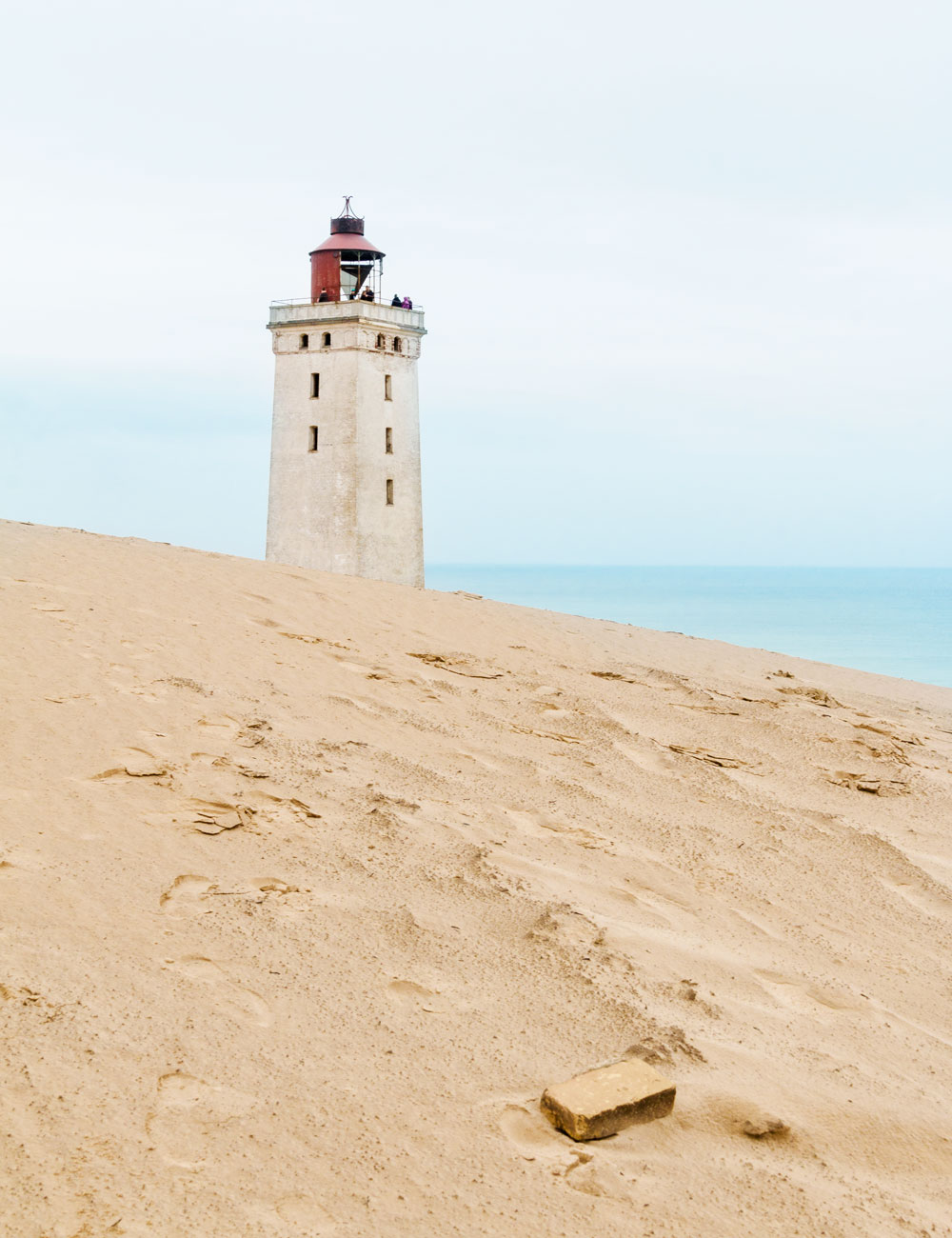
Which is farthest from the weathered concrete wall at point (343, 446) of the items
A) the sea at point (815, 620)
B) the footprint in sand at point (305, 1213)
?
the footprint in sand at point (305, 1213)

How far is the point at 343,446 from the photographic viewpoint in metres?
28.8

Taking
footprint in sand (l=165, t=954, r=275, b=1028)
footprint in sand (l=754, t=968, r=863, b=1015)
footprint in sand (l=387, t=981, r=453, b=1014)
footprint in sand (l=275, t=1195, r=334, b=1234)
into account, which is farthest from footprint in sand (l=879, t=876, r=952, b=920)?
footprint in sand (l=275, t=1195, r=334, b=1234)

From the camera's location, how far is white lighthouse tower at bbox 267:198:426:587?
28844 mm

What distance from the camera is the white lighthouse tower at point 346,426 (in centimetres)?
2884

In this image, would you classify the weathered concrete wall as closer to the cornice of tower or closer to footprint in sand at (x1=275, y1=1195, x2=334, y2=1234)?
the cornice of tower

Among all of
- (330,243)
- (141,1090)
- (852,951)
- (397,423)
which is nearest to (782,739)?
(852,951)

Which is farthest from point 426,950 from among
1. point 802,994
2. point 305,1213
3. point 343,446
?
point 343,446

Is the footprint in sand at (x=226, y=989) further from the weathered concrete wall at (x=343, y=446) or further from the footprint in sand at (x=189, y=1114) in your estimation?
the weathered concrete wall at (x=343, y=446)

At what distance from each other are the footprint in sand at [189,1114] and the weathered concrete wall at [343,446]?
2562 centimetres

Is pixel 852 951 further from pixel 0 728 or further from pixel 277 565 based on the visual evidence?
pixel 277 565

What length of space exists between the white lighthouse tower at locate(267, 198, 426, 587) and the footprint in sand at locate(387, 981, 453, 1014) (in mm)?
25024

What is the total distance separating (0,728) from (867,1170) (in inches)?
175

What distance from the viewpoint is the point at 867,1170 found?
3.39 m

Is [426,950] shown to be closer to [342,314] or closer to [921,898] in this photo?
[921,898]
